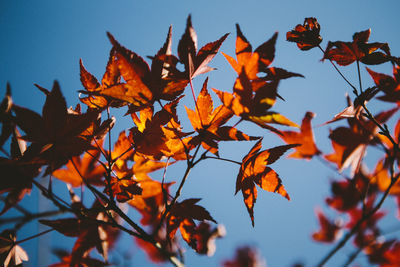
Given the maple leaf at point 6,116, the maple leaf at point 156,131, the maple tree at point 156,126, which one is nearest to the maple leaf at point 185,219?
the maple tree at point 156,126

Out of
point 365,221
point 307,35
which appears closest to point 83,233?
point 307,35

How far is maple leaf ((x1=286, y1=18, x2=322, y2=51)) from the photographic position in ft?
1.94

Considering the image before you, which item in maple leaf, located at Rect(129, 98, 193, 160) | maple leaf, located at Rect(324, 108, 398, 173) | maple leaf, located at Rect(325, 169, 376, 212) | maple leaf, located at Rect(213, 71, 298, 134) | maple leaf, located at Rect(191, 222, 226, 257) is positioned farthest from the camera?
maple leaf, located at Rect(325, 169, 376, 212)

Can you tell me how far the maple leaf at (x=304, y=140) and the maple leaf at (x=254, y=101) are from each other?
404 millimetres

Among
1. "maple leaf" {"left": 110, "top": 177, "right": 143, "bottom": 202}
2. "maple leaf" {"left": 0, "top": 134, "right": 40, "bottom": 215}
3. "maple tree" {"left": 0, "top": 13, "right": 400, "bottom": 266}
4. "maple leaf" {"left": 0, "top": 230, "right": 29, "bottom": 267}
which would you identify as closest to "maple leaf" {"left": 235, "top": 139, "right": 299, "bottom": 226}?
"maple tree" {"left": 0, "top": 13, "right": 400, "bottom": 266}

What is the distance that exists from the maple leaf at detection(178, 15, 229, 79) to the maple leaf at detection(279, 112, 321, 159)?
459mm

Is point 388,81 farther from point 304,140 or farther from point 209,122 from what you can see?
point 209,122

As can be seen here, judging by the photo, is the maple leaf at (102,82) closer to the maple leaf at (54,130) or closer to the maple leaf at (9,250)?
the maple leaf at (54,130)

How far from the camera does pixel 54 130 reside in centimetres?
46

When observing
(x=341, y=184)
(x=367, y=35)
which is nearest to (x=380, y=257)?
(x=341, y=184)

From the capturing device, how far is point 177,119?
21.0 inches

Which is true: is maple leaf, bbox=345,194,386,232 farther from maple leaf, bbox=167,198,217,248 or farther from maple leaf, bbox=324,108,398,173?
maple leaf, bbox=167,198,217,248

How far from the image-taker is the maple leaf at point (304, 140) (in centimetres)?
83

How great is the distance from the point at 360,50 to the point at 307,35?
133 mm
